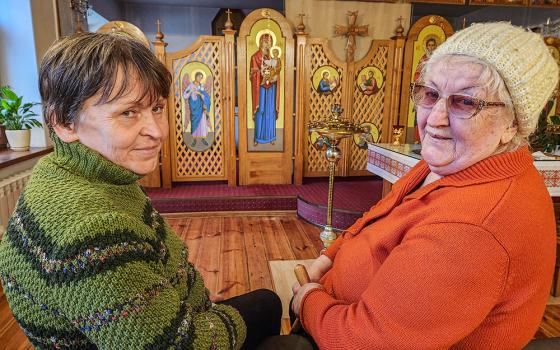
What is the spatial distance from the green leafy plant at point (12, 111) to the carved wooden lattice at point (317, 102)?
3053mm

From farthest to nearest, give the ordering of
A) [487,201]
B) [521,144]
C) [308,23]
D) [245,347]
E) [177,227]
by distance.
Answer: [308,23], [177,227], [245,347], [521,144], [487,201]

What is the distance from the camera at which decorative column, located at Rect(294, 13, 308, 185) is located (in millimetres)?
4388

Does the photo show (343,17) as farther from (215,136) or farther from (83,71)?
(83,71)

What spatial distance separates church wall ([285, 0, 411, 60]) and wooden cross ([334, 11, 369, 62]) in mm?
104

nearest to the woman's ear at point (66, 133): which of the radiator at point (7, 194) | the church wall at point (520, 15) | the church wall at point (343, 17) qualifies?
the radiator at point (7, 194)

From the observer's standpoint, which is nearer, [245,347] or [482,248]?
[482,248]

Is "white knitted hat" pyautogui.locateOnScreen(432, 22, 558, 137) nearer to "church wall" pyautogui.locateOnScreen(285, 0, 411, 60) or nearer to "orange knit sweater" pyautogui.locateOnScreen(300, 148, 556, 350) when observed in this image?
"orange knit sweater" pyautogui.locateOnScreen(300, 148, 556, 350)

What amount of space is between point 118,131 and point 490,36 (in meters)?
→ 0.86

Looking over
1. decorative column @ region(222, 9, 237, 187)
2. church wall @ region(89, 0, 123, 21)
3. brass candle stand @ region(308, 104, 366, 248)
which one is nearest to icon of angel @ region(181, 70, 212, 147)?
decorative column @ region(222, 9, 237, 187)

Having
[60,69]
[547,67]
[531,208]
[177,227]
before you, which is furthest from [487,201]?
[177,227]

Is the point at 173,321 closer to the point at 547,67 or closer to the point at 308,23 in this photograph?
the point at 547,67

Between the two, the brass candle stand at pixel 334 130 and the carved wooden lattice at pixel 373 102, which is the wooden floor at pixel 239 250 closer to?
the brass candle stand at pixel 334 130

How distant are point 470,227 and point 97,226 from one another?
719 millimetres

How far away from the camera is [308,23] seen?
4.75m
